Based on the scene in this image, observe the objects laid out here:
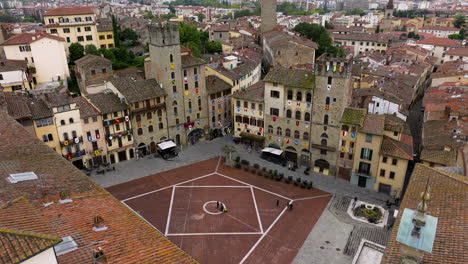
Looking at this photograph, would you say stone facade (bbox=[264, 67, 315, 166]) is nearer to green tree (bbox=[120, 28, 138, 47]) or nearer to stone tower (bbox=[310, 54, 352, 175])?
stone tower (bbox=[310, 54, 352, 175])

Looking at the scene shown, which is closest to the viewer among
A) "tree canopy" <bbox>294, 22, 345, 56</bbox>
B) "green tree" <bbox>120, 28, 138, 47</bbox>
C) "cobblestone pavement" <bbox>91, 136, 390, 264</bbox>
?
"cobblestone pavement" <bbox>91, 136, 390, 264</bbox>

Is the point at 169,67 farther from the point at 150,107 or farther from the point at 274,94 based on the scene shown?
the point at 274,94

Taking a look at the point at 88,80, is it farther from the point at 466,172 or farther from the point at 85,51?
the point at 466,172

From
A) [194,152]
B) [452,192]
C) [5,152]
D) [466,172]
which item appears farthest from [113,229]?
[194,152]

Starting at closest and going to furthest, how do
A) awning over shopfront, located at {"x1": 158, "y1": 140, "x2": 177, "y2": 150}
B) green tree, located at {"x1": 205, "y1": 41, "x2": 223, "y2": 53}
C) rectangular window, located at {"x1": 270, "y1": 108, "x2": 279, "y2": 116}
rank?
1. rectangular window, located at {"x1": 270, "y1": 108, "x2": 279, "y2": 116}
2. awning over shopfront, located at {"x1": 158, "y1": 140, "x2": 177, "y2": 150}
3. green tree, located at {"x1": 205, "y1": 41, "x2": 223, "y2": 53}

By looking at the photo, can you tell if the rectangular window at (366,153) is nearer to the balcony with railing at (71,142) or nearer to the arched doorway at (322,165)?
the arched doorway at (322,165)

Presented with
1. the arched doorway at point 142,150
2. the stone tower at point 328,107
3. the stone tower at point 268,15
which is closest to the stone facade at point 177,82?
the arched doorway at point 142,150

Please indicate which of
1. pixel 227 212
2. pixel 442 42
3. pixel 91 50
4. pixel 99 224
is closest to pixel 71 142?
pixel 227 212

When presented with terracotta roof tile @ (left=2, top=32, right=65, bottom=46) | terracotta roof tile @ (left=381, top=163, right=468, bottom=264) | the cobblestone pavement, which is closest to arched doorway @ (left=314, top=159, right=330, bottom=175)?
the cobblestone pavement
